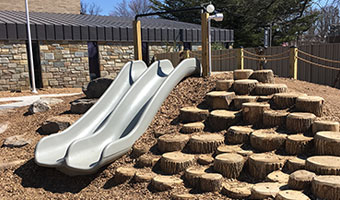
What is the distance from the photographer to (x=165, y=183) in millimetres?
3941

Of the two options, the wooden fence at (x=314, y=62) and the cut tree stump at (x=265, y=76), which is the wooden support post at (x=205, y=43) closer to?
the cut tree stump at (x=265, y=76)

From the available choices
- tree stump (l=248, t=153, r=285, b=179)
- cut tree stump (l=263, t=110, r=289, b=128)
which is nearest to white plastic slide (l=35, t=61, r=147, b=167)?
tree stump (l=248, t=153, r=285, b=179)

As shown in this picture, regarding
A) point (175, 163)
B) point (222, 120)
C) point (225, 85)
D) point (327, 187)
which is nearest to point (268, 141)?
point (222, 120)

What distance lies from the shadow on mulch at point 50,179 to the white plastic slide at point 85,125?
34cm

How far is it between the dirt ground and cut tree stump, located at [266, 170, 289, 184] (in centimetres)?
62

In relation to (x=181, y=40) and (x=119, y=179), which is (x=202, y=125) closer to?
(x=119, y=179)

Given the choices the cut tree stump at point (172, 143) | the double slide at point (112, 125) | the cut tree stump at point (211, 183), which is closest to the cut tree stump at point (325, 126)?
the cut tree stump at point (211, 183)

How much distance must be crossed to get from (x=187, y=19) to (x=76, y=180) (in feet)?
78.9

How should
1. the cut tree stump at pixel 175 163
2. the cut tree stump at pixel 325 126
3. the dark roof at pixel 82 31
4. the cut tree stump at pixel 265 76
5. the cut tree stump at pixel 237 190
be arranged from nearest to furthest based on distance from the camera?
the cut tree stump at pixel 237 190 → the cut tree stump at pixel 325 126 → the cut tree stump at pixel 175 163 → the cut tree stump at pixel 265 76 → the dark roof at pixel 82 31

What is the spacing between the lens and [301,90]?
20.1 feet

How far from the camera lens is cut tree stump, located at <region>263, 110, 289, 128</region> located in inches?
A: 180

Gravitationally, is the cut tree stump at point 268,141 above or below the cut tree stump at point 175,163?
above

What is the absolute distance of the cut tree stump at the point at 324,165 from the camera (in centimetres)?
329

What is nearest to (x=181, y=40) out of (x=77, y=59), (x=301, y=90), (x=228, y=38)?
(x=228, y=38)
